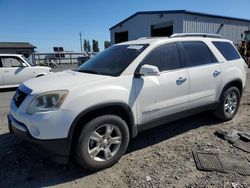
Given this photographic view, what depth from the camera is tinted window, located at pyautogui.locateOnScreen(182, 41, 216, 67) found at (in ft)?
14.5

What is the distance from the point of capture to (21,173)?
3.36m

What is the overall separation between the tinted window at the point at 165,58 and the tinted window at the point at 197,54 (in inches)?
A: 11.5

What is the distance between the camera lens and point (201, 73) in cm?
446

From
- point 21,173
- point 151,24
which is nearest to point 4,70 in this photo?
point 21,173

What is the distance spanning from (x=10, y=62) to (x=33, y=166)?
8.80m

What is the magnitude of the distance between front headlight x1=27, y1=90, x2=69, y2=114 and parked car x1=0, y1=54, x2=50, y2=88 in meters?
8.77

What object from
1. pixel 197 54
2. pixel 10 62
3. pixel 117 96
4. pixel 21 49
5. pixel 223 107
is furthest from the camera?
pixel 21 49

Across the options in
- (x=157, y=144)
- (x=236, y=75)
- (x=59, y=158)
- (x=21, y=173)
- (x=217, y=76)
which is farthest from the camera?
(x=236, y=75)

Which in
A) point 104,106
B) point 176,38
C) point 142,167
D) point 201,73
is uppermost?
point 176,38

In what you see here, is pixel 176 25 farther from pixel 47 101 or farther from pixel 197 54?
pixel 47 101

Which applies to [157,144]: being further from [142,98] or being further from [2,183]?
[2,183]

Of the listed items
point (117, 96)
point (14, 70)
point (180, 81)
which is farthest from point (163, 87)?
point (14, 70)

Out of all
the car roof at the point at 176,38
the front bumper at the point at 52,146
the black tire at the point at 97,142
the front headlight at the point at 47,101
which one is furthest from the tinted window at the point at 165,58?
the front bumper at the point at 52,146

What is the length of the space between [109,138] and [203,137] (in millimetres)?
2037
